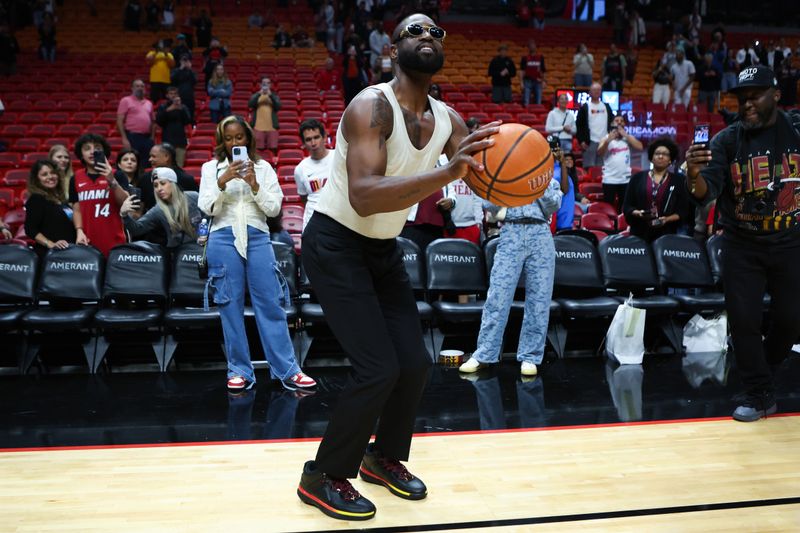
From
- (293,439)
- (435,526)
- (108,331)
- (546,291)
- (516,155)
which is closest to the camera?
(516,155)

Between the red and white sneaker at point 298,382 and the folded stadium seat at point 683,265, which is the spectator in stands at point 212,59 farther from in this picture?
the red and white sneaker at point 298,382

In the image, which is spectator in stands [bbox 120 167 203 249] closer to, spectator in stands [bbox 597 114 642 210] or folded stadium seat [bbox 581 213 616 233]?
folded stadium seat [bbox 581 213 616 233]

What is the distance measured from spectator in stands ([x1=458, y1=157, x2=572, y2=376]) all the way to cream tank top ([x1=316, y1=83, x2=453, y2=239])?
2.26m

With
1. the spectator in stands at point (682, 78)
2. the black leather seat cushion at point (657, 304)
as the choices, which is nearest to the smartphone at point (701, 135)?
the black leather seat cushion at point (657, 304)

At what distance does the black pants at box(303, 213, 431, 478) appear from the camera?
2973 millimetres

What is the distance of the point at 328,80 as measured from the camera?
14703 mm

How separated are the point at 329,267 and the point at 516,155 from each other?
89 cm

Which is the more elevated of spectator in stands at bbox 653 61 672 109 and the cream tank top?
spectator in stands at bbox 653 61 672 109

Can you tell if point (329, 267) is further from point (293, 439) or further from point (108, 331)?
point (108, 331)

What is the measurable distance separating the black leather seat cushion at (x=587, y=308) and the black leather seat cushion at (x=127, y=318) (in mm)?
3104

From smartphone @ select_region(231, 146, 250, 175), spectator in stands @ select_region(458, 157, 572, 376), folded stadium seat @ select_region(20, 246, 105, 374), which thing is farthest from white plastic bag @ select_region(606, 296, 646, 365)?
folded stadium seat @ select_region(20, 246, 105, 374)

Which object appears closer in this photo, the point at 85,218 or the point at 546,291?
the point at 546,291


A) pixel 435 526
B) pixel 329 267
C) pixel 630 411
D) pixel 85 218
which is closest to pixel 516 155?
pixel 329 267

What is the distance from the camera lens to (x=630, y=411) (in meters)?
4.54
